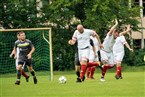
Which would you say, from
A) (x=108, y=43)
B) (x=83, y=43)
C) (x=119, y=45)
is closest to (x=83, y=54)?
(x=83, y=43)

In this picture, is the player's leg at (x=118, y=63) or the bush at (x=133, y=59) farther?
the bush at (x=133, y=59)

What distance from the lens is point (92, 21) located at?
4438 cm

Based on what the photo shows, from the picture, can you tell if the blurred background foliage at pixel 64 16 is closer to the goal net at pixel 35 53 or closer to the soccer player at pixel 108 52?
the goal net at pixel 35 53

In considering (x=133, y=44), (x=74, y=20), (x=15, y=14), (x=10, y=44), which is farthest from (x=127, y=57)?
(x=10, y=44)

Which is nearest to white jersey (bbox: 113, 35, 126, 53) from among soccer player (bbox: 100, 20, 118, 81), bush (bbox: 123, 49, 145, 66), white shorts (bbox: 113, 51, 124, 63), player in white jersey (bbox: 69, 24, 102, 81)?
white shorts (bbox: 113, 51, 124, 63)

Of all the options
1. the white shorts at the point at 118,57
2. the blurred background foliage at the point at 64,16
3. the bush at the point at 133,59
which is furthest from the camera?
the bush at the point at 133,59

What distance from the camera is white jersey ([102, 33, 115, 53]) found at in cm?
2302

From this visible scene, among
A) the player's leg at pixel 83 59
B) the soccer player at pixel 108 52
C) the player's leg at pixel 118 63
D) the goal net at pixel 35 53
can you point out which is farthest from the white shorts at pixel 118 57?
the goal net at pixel 35 53

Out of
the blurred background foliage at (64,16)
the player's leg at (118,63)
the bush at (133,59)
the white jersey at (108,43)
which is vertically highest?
the blurred background foliage at (64,16)

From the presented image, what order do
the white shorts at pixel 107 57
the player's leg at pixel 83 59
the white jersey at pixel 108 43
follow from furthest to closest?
the white shorts at pixel 107 57
the white jersey at pixel 108 43
the player's leg at pixel 83 59

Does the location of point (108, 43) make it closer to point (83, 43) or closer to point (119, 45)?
point (119, 45)

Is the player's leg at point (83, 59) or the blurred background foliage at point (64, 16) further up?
the blurred background foliage at point (64, 16)

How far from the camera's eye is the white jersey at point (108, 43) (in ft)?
75.5

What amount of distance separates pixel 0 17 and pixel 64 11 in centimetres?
446
